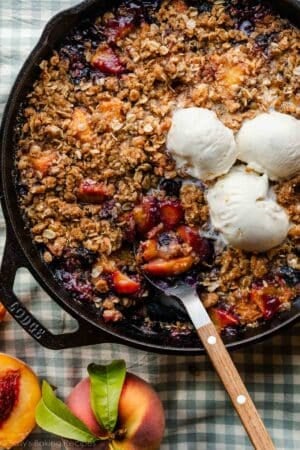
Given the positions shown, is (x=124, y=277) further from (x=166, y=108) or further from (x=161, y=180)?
(x=166, y=108)

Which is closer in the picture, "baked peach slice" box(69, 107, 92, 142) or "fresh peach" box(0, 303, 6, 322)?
"baked peach slice" box(69, 107, 92, 142)

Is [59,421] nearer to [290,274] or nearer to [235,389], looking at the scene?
[235,389]

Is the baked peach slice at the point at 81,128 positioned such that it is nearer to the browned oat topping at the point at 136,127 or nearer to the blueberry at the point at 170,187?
the browned oat topping at the point at 136,127

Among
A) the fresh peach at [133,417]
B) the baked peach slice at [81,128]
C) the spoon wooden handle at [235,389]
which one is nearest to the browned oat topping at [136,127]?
the baked peach slice at [81,128]

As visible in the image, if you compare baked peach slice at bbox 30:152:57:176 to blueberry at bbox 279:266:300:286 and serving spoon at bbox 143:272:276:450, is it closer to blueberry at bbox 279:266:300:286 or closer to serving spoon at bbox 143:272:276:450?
serving spoon at bbox 143:272:276:450

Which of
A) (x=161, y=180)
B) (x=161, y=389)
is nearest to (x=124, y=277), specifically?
(x=161, y=180)

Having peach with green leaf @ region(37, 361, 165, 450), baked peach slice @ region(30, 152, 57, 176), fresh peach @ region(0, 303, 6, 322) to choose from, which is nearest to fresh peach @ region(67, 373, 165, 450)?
peach with green leaf @ region(37, 361, 165, 450)
